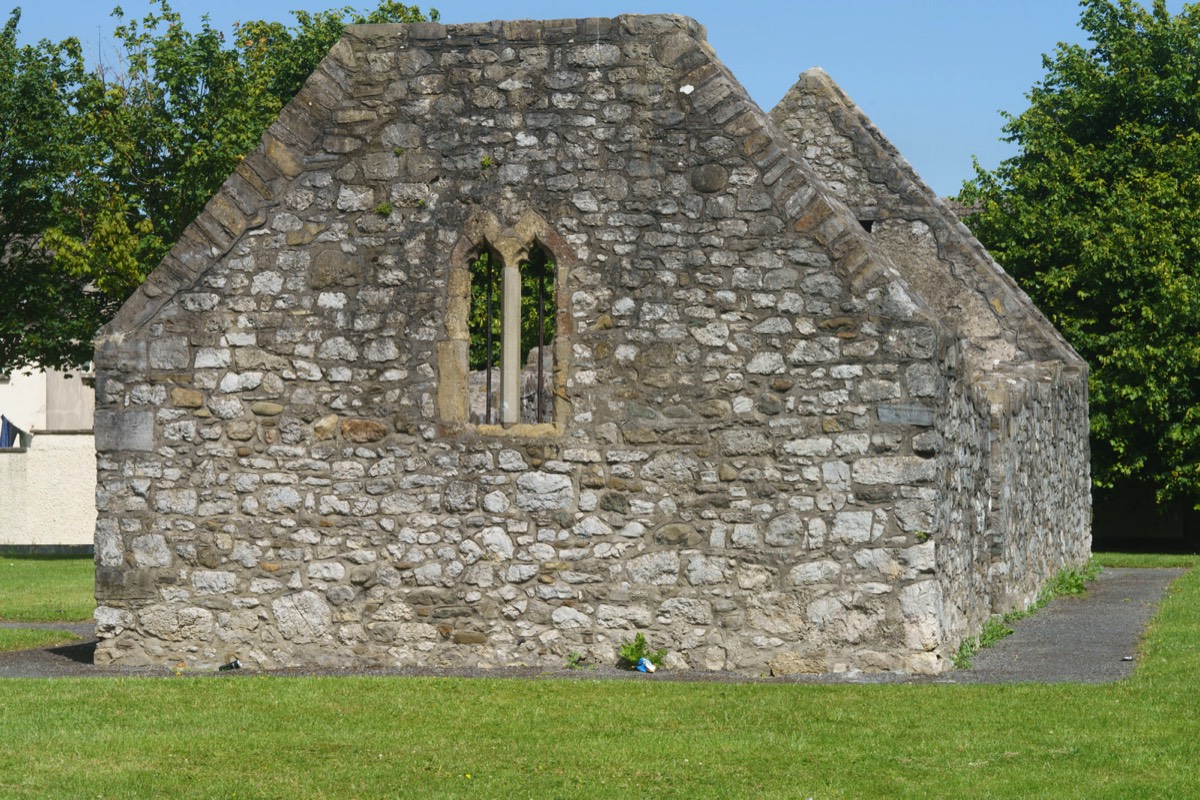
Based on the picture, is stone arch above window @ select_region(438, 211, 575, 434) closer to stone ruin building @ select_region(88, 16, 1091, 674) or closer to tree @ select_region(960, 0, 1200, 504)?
stone ruin building @ select_region(88, 16, 1091, 674)

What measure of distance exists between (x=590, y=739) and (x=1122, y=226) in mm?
22006

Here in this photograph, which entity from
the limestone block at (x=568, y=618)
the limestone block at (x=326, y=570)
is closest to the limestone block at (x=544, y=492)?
the limestone block at (x=568, y=618)

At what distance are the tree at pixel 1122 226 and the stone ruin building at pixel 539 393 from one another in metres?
16.3

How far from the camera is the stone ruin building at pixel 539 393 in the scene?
472 inches

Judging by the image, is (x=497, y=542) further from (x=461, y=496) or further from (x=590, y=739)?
(x=590, y=739)

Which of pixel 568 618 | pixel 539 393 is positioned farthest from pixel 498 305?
pixel 568 618

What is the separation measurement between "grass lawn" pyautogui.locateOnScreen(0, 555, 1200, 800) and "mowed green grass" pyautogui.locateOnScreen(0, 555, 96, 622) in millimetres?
6552

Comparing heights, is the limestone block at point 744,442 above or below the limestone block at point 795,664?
above

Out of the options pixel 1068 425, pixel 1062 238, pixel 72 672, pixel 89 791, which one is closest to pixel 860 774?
pixel 89 791

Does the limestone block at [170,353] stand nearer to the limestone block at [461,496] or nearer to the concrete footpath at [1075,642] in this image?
the limestone block at [461,496]

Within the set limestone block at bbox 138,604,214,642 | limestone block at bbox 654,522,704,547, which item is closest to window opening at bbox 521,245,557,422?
limestone block at bbox 654,522,704,547

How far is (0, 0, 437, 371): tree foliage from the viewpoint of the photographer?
94.9ft

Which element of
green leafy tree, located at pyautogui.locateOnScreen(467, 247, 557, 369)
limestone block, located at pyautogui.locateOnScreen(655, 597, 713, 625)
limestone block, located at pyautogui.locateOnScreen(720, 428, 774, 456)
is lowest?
limestone block, located at pyautogui.locateOnScreen(655, 597, 713, 625)

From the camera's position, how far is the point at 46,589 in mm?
22031
